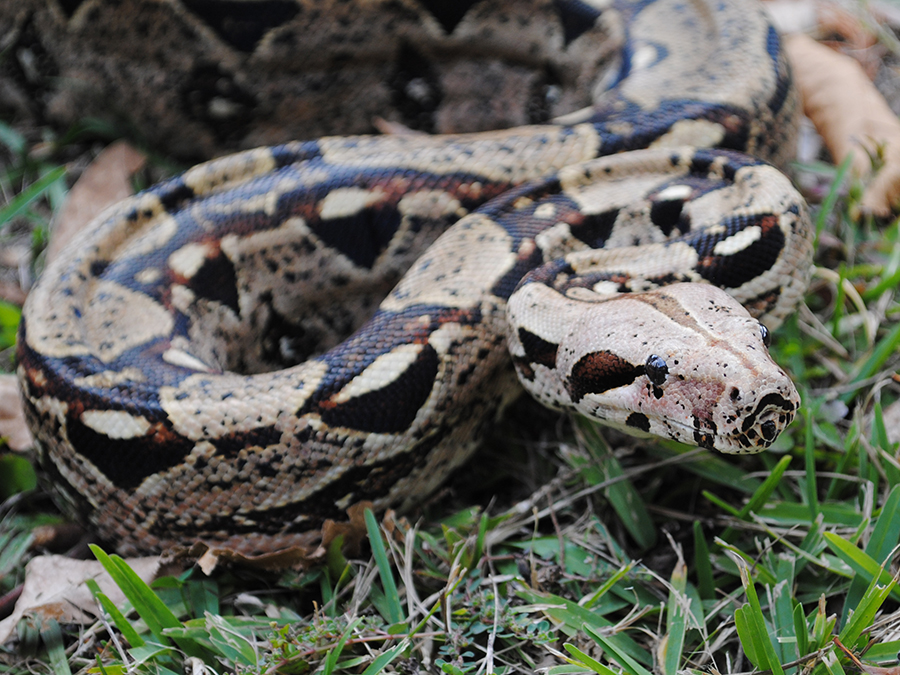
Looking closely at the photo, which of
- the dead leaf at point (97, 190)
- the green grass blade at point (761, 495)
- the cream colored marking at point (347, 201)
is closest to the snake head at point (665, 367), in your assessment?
the green grass blade at point (761, 495)

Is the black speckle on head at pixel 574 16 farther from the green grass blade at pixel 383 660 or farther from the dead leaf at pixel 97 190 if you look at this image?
the green grass blade at pixel 383 660

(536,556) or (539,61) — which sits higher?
(539,61)

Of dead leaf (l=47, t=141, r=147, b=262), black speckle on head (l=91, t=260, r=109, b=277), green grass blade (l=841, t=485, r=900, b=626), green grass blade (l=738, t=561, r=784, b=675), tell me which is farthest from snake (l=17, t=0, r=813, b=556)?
dead leaf (l=47, t=141, r=147, b=262)

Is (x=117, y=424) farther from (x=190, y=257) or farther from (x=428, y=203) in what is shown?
(x=428, y=203)

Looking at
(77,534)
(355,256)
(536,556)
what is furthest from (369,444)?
(77,534)

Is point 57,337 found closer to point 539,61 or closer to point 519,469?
point 519,469

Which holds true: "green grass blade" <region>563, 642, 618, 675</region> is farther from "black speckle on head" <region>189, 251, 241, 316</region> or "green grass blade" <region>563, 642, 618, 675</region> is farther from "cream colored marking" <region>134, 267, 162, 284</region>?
"cream colored marking" <region>134, 267, 162, 284</region>
